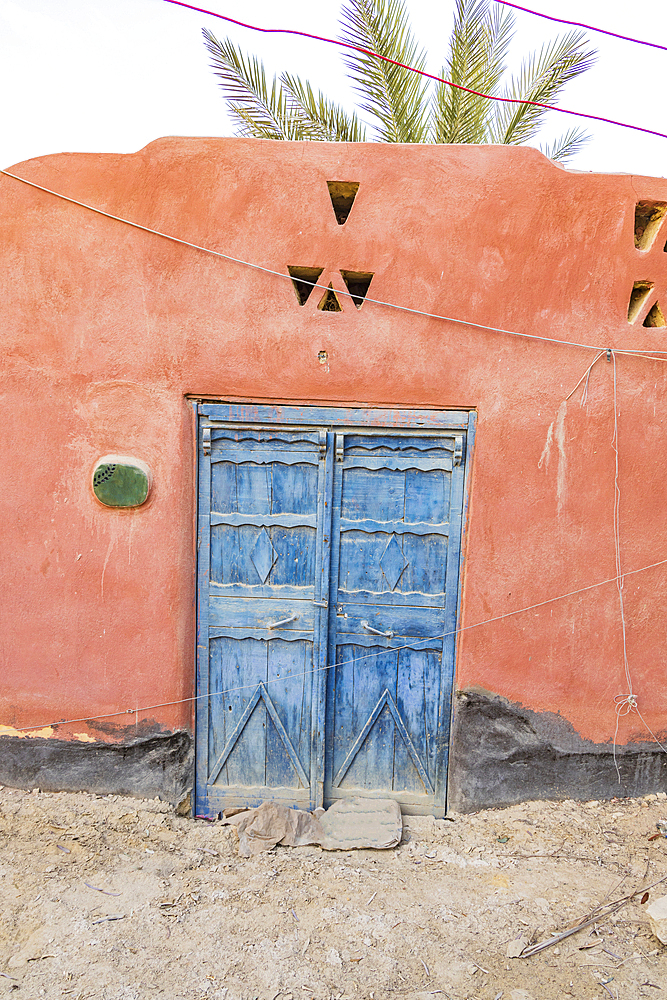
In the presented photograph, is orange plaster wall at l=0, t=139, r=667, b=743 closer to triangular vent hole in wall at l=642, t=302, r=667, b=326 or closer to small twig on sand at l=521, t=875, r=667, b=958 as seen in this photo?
triangular vent hole in wall at l=642, t=302, r=667, b=326

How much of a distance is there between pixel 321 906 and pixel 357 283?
3.25 metres

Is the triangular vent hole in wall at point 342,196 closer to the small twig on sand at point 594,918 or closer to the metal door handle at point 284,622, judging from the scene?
the metal door handle at point 284,622

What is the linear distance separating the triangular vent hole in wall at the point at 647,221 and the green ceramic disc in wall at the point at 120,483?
3.09 meters

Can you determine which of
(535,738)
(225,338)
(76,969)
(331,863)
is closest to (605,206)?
(225,338)

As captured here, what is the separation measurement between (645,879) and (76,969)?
277cm

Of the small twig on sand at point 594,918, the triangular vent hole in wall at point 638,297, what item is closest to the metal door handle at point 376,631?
the small twig on sand at point 594,918

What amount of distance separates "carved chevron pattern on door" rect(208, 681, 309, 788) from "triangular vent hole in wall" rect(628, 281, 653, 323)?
3.01m

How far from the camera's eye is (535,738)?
375 cm

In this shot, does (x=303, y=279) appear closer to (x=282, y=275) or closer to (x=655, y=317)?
(x=282, y=275)

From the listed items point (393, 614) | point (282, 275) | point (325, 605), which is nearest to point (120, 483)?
point (325, 605)

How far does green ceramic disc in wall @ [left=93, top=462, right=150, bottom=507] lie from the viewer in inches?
141

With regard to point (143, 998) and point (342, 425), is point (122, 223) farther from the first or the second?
point (143, 998)

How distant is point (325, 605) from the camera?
3.78 meters

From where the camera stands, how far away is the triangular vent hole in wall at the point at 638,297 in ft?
11.8
